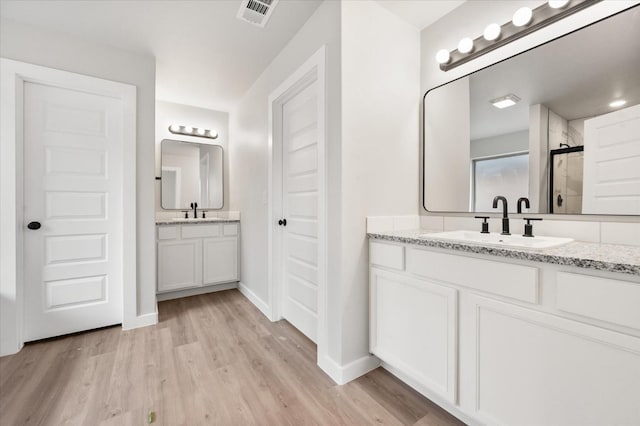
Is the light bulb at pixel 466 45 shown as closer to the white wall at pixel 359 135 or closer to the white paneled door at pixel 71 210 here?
the white wall at pixel 359 135

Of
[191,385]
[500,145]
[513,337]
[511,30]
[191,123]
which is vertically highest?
[191,123]

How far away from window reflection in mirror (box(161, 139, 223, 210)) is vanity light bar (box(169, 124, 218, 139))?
0.12 m

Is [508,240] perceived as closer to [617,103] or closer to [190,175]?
[617,103]

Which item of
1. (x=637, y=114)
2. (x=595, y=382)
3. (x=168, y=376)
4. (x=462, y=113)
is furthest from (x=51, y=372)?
(x=637, y=114)

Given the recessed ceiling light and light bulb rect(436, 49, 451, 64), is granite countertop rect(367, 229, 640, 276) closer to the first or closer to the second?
the recessed ceiling light

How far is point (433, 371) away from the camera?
4.50 feet

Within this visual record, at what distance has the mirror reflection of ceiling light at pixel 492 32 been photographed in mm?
1546

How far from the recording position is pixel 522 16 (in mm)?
1429

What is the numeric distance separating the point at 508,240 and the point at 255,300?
2.38 metres

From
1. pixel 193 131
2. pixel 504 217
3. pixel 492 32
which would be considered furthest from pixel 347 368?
pixel 193 131

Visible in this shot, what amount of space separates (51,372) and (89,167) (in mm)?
1500

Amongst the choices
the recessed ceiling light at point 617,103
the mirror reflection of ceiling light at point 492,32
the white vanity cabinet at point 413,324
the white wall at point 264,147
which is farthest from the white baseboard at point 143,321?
the recessed ceiling light at point 617,103

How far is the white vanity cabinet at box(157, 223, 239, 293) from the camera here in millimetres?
3039

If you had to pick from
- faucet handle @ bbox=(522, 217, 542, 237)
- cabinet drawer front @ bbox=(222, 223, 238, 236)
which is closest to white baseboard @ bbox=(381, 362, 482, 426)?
faucet handle @ bbox=(522, 217, 542, 237)
